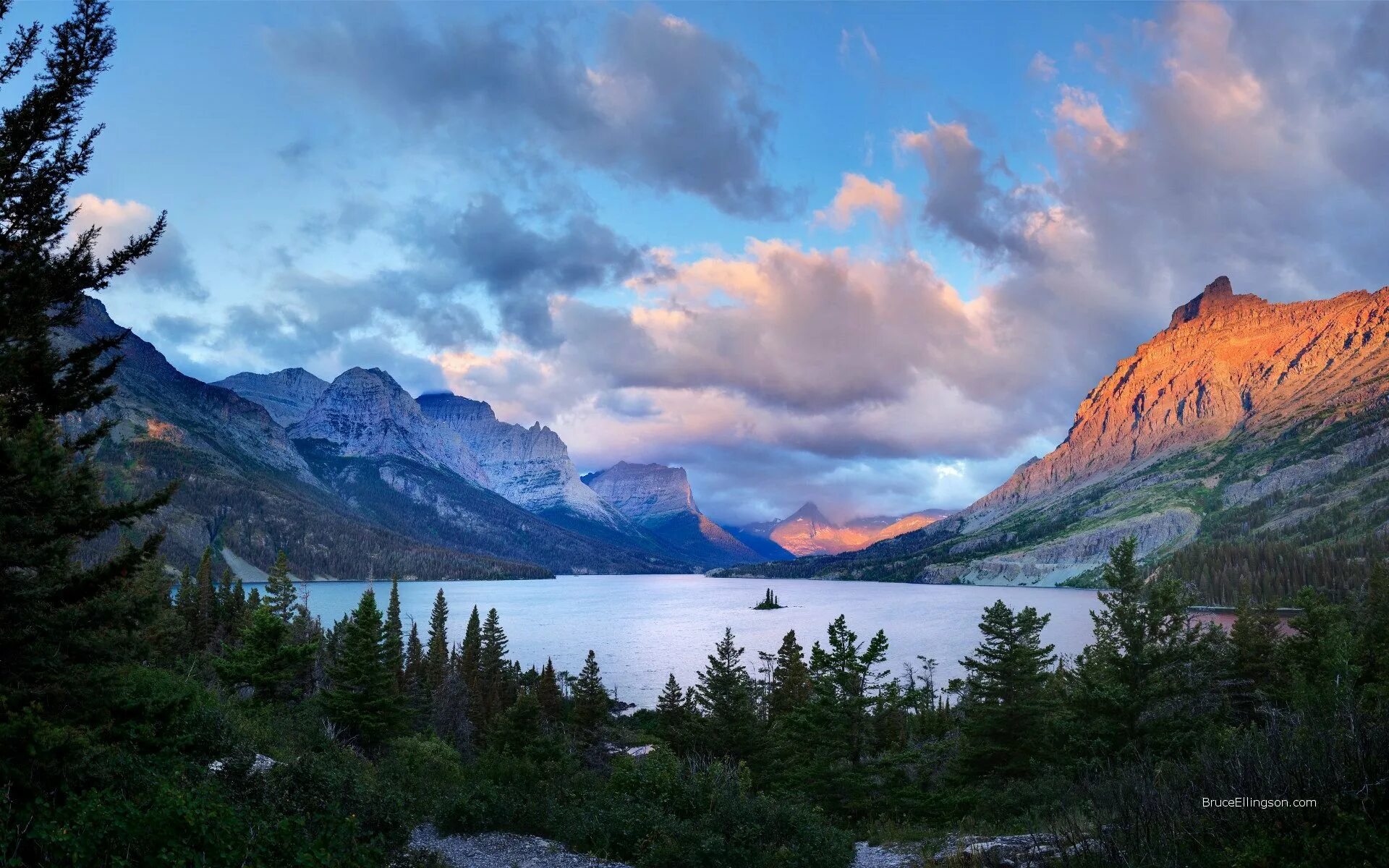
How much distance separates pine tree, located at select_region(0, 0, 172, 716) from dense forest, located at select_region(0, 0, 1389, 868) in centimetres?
5

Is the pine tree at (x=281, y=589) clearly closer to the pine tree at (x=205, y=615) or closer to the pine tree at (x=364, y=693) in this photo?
the pine tree at (x=205, y=615)

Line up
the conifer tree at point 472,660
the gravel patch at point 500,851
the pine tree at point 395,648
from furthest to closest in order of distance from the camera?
the conifer tree at point 472,660, the pine tree at point 395,648, the gravel patch at point 500,851

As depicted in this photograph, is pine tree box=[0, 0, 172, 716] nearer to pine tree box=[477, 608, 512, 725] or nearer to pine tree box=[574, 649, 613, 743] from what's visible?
pine tree box=[574, 649, 613, 743]

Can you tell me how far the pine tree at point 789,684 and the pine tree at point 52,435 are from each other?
49.2 meters

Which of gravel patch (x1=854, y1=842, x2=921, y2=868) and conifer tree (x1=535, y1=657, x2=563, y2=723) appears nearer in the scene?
gravel patch (x1=854, y1=842, x2=921, y2=868)

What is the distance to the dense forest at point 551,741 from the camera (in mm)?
10227

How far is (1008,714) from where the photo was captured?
34188mm

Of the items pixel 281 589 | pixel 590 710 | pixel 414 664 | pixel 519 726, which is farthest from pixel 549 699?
pixel 281 589

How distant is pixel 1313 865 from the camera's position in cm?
952

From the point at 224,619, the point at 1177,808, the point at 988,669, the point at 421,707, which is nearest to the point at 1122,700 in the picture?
the point at 988,669

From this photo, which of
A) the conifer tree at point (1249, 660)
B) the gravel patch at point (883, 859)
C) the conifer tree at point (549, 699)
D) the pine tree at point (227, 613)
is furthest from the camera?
the pine tree at point (227, 613)

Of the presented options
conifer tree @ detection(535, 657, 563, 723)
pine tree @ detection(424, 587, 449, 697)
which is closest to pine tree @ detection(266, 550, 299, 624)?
pine tree @ detection(424, 587, 449, 697)

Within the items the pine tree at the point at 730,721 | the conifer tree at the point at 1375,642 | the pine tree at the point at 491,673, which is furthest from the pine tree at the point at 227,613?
the conifer tree at the point at 1375,642

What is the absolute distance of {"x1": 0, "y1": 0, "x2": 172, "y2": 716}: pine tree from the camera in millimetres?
11586
